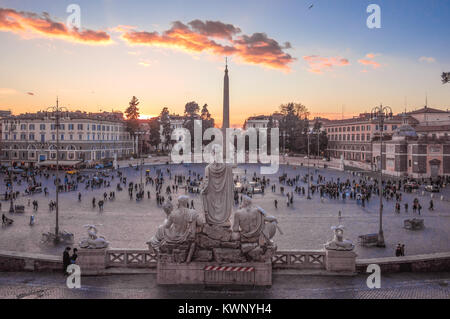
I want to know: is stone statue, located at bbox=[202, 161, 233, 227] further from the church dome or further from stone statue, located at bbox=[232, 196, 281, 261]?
the church dome

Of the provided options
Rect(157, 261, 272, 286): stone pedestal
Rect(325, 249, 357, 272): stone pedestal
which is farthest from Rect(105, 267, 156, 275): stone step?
Rect(325, 249, 357, 272): stone pedestal

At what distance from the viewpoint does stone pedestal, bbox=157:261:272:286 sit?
10.5m

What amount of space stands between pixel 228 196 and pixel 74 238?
12.7 m

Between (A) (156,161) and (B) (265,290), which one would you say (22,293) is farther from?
(A) (156,161)

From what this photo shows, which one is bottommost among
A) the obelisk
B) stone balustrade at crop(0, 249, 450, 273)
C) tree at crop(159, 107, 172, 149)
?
stone balustrade at crop(0, 249, 450, 273)

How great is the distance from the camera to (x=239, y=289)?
1026 centimetres

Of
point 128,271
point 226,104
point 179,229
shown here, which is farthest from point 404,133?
point 128,271

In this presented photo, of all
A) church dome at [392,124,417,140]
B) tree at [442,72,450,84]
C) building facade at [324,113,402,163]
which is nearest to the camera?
tree at [442,72,450,84]

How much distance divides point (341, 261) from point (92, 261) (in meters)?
7.71

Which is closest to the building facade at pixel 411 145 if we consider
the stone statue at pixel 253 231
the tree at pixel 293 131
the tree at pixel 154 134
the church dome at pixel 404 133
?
the church dome at pixel 404 133

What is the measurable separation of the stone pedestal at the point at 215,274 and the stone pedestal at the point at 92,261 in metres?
2.03

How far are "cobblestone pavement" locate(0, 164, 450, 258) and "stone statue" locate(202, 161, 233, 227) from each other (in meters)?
8.28

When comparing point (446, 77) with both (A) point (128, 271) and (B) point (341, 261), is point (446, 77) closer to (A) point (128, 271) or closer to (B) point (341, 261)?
(B) point (341, 261)
